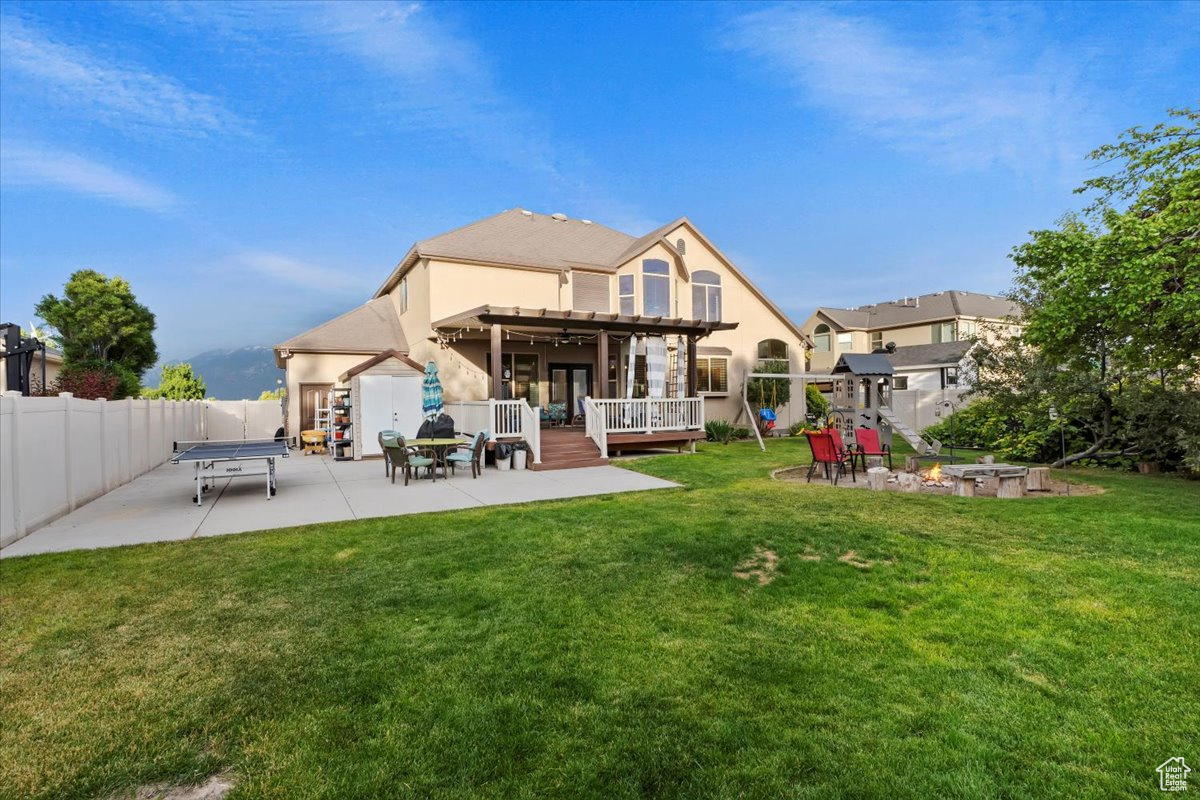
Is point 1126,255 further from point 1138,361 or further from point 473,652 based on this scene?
point 473,652

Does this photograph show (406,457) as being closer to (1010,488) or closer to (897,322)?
(1010,488)

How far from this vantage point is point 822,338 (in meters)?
38.8

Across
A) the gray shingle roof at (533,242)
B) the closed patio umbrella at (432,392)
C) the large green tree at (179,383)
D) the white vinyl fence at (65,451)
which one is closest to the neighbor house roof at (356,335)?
the gray shingle roof at (533,242)

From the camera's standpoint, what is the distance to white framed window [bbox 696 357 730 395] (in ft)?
66.3

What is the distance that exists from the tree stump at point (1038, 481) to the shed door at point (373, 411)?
1458 cm

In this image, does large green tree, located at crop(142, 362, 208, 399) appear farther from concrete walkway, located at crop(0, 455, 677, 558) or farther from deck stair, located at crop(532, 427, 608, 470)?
→ deck stair, located at crop(532, 427, 608, 470)

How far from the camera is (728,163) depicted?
22.4 m

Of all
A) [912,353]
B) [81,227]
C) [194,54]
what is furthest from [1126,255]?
[81,227]

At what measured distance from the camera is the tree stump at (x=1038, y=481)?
8992 mm

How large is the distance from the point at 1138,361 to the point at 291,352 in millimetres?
21820

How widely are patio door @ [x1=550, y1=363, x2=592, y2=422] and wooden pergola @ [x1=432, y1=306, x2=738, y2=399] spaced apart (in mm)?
3481

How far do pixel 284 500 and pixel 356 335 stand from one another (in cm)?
1217

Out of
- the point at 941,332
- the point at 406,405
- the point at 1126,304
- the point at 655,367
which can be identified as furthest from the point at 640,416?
the point at 941,332
